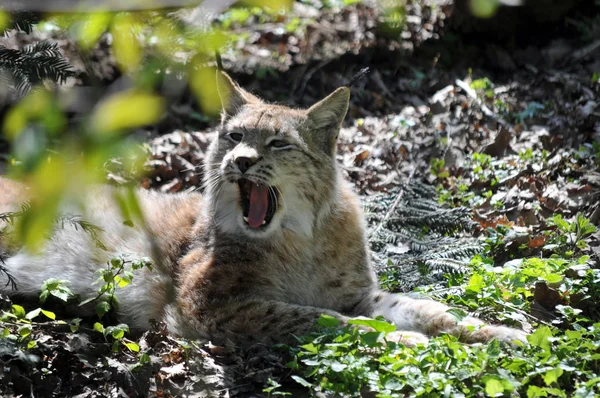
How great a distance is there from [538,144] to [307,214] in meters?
3.45

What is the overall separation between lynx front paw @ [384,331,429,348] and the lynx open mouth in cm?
136

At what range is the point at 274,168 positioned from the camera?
5.25m

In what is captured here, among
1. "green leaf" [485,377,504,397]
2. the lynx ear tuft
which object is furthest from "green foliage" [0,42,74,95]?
the lynx ear tuft

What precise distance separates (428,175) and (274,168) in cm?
280

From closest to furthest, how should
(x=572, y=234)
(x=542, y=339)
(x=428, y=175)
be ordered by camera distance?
1. (x=542, y=339)
2. (x=572, y=234)
3. (x=428, y=175)

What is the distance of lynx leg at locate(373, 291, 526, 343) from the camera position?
4.48m

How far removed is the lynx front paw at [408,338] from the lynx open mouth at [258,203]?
4.45 ft

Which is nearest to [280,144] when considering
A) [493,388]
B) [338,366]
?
[338,366]

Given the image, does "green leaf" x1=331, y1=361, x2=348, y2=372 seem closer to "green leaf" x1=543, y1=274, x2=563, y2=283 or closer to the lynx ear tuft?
"green leaf" x1=543, y1=274, x2=563, y2=283

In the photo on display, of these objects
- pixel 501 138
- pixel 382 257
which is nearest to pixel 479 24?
pixel 501 138

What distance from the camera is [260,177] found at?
17.0ft

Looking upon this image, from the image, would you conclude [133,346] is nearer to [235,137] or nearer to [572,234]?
[235,137]

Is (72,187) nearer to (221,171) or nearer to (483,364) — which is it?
(483,364)

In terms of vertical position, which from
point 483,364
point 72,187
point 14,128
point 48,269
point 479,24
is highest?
point 479,24
